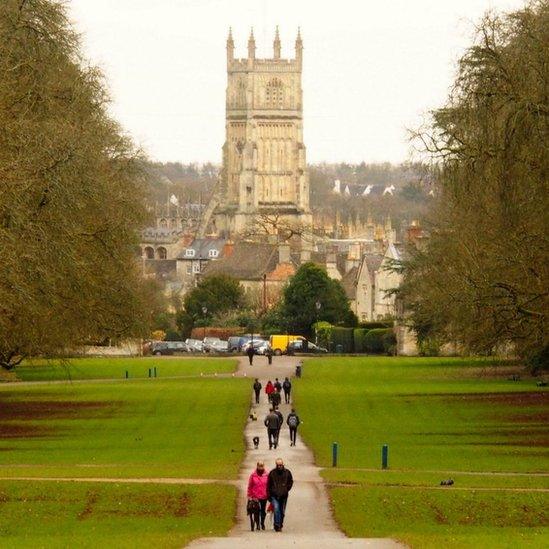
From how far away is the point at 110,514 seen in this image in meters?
34.5

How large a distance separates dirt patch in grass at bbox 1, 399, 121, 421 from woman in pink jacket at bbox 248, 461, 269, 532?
95.6 ft

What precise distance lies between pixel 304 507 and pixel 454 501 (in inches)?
102

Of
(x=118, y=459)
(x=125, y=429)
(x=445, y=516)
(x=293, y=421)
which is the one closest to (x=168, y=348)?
(x=125, y=429)

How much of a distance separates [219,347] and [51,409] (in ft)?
198

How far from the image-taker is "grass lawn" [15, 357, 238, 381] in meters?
94.3

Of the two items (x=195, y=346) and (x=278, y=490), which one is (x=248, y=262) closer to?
(x=195, y=346)

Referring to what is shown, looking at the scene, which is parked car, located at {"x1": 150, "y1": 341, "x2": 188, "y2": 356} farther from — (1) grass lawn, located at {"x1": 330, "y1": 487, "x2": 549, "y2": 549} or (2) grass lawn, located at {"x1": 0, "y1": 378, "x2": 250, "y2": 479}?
(1) grass lawn, located at {"x1": 330, "y1": 487, "x2": 549, "y2": 549}

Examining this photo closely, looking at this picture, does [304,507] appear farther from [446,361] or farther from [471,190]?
[446,361]

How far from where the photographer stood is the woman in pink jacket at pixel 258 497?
106 ft

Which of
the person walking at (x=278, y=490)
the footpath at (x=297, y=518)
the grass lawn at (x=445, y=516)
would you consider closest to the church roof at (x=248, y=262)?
the footpath at (x=297, y=518)

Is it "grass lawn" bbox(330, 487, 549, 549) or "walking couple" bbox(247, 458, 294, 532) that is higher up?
"walking couple" bbox(247, 458, 294, 532)

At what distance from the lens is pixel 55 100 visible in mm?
56562

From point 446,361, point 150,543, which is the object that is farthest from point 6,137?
point 446,361

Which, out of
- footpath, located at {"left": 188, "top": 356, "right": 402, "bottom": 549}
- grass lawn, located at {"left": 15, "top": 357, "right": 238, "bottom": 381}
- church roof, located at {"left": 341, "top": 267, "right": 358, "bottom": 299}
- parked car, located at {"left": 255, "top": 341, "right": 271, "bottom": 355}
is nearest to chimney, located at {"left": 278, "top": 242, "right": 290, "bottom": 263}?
church roof, located at {"left": 341, "top": 267, "right": 358, "bottom": 299}
